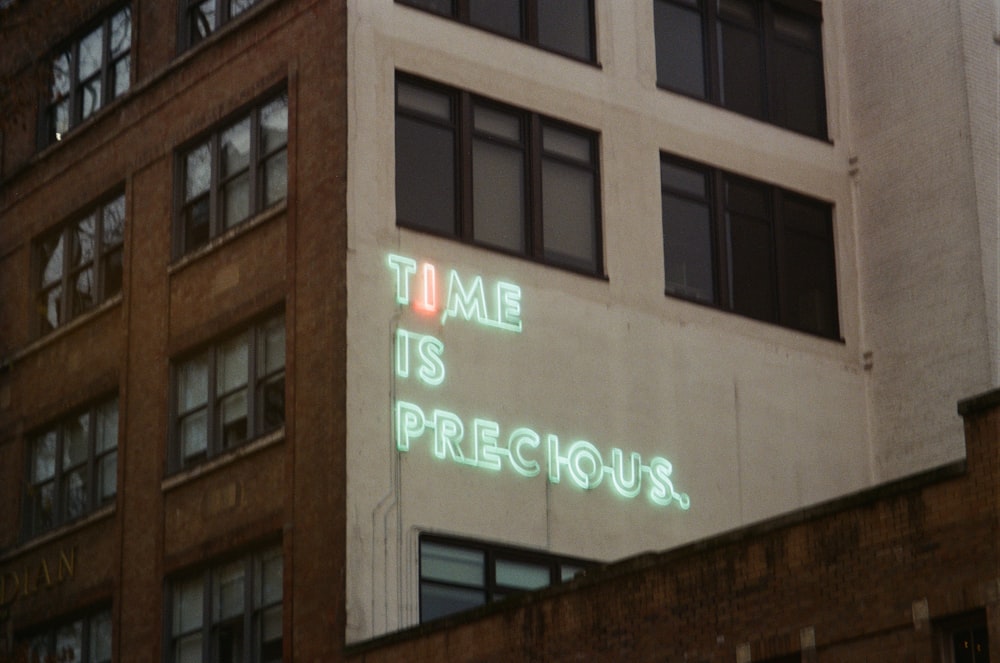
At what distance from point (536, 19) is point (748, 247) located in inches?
206

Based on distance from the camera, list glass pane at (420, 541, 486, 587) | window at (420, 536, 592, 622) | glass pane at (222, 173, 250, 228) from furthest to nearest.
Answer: glass pane at (222, 173, 250, 228)
glass pane at (420, 541, 486, 587)
window at (420, 536, 592, 622)

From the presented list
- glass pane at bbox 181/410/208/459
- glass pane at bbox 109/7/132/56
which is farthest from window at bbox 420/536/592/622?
glass pane at bbox 109/7/132/56

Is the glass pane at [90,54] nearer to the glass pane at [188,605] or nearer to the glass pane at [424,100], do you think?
the glass pane at [424,100]

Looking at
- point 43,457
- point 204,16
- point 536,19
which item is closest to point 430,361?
point 536,19

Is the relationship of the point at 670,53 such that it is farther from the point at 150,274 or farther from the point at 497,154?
the point at 150,274

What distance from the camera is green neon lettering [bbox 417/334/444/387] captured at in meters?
30.9

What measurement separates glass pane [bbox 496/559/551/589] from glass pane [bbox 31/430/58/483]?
10489 mm

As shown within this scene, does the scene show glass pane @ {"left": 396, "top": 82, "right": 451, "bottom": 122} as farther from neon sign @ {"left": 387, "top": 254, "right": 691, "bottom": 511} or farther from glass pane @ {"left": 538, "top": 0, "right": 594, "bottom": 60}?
neon sign @ {"left": 387, "top": 254, "right": 691, "bottom": 511}

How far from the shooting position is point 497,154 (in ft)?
108

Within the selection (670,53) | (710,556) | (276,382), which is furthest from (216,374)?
(710,556)

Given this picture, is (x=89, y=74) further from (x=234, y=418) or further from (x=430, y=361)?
(x=430, y=361)

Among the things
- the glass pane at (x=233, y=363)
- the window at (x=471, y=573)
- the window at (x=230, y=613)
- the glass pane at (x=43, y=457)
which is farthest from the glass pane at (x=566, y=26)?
the glass pane at (x=43, y=457)

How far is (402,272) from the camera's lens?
31.3 meters

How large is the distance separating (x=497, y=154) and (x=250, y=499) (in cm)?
648
